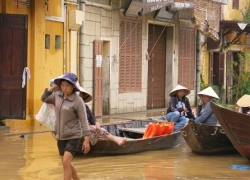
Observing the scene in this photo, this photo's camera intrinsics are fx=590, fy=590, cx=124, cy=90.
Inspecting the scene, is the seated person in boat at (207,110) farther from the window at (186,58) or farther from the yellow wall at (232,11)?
the yellow wall at (232,11)

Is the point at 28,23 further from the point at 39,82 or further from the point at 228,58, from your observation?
the point at 228,58

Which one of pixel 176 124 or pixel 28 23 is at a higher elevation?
pixel 28 23

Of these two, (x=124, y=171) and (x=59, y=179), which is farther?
(x=124, y=171)

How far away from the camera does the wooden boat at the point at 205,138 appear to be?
425 inches

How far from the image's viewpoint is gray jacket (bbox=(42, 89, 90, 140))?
23.4ft

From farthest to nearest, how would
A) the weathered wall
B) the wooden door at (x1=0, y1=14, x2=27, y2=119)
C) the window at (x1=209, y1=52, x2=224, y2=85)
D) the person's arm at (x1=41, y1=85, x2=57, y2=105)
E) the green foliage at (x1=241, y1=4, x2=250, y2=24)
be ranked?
the green foliage at (x1=241, y1=4, x2=250, y2=24)
the window at (x1=209, y1=52, x2=224, y2=85)
the weathered wall
the wooden door at (x1=0, y1=14, x2=27, y2=119)
the person's arm at (x1=41, y1=85, x2=57, y2=105)

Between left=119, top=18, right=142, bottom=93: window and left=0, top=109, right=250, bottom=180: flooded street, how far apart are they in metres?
7.52

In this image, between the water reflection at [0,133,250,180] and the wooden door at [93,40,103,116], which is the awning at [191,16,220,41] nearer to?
the wooden door at [93,40,103,116]

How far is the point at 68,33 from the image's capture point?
16.6 meters

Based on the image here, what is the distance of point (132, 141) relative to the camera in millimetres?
10734

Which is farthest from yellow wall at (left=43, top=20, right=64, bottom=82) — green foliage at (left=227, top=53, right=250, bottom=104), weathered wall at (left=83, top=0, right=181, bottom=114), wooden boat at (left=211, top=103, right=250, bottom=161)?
green foliage at (left=227, top=53, right=250, bottom=104)

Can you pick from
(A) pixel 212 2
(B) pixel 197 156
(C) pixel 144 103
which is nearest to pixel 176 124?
(B) pixel 197 156

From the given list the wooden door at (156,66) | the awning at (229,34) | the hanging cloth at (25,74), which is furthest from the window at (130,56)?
the awning at (229,34)

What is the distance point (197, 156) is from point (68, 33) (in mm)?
6769
